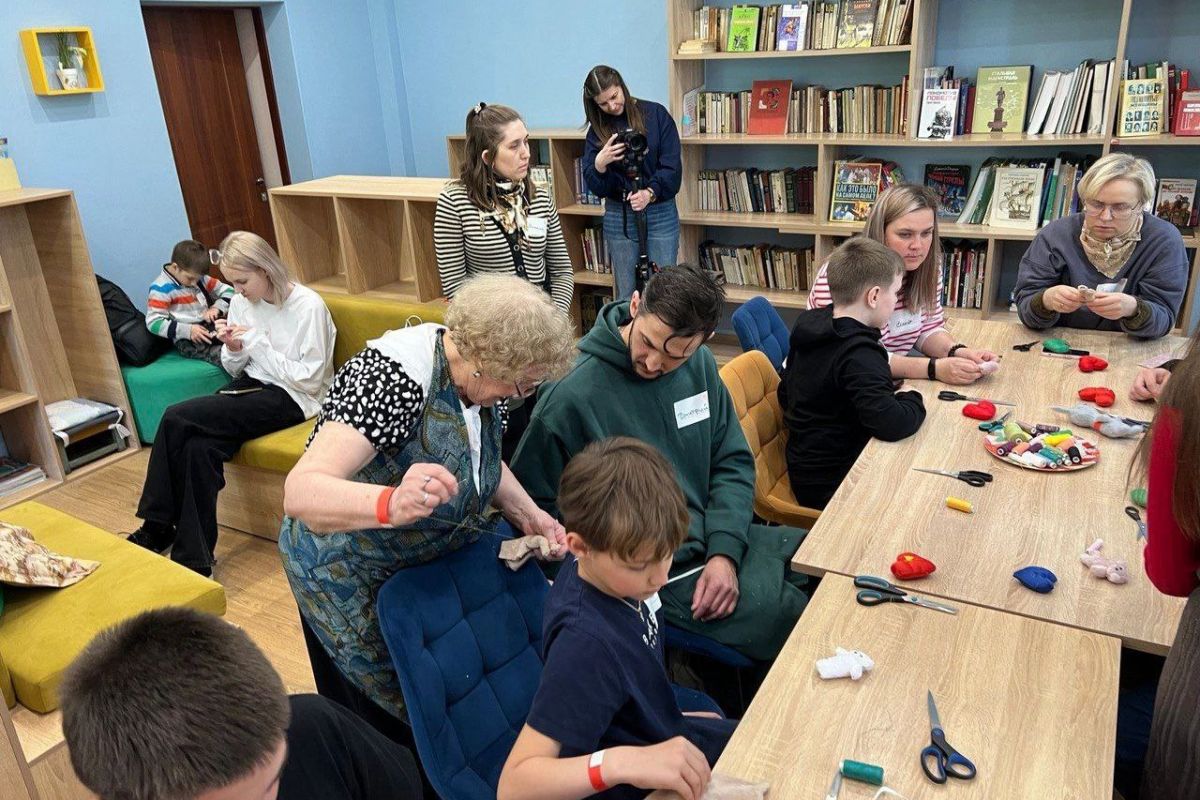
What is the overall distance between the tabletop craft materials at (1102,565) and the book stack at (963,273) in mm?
2899

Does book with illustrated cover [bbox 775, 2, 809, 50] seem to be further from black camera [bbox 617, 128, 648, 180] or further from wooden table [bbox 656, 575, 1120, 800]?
wooden table [bbox 656, 575, 1120, 800]

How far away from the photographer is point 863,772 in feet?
4.00

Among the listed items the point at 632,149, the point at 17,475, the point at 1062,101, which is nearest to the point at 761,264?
the point at 632,149

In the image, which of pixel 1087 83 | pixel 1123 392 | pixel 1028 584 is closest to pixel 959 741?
pixel 1028 584

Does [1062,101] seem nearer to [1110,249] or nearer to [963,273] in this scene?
[963,273]

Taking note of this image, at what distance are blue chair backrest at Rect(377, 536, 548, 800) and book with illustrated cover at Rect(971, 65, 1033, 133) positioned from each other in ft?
11.9

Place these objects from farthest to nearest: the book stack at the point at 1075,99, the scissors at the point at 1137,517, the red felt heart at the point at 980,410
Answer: the book stack at the point at 1075,99
the red felt heart at the point at 980,410
the scissors at the point at 1137,517

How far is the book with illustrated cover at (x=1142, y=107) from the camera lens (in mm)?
Answer: 3830

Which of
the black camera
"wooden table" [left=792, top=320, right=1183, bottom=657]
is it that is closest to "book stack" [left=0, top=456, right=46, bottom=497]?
the black camera

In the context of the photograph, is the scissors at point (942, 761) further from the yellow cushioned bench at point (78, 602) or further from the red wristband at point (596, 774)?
the yellow cushioned bench at point (78, 602)

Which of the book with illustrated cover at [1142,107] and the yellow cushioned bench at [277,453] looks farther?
the book with illustrated cover at [1142,107]

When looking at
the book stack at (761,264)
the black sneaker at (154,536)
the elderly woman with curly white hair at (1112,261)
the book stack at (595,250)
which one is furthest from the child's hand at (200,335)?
the elderly woman with curly white hair at (1112,261)

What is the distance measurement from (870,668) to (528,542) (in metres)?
0.71

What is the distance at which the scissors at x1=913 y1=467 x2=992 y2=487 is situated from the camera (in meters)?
2.04
